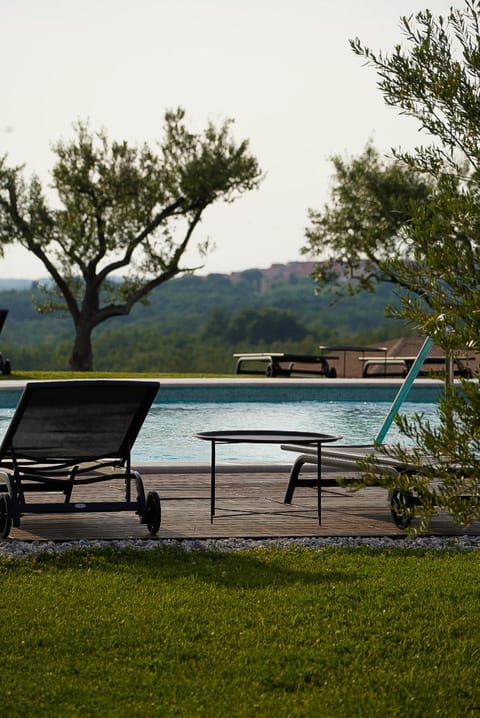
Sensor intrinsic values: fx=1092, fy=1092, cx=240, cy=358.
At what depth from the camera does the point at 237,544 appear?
5711 millimetres

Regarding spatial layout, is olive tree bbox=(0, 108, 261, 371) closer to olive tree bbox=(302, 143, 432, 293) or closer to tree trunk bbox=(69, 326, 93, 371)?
tree trunk bbox=(69, 326, 93, 371)

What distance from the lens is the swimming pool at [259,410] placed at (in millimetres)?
12250

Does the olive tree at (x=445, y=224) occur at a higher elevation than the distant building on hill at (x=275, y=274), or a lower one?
lower

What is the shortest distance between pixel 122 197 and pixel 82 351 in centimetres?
424

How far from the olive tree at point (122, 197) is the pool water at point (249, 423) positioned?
10.8 m

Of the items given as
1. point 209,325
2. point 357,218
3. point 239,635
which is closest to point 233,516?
point 239,635

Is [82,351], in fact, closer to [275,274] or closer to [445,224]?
[445,224]

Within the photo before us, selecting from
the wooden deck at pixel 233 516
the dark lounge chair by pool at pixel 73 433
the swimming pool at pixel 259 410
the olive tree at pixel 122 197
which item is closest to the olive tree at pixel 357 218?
the olive tree at pixel 122 197

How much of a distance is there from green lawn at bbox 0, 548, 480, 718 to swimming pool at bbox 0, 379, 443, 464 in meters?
6.44

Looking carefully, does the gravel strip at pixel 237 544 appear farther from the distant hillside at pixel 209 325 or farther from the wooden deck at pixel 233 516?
the distant hillside at pixel 209 325

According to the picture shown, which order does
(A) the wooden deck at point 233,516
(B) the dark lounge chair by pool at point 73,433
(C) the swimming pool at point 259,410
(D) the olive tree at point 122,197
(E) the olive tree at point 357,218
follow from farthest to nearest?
1. (E) the olive tree at point 357,218
2. (D) the olive tree at point 122,197
3. (C) the swimming pool at point 259,410
4. (A) the wooden deck at point 233,516
5. (B) the dark lounge chair by pool at point 73,433

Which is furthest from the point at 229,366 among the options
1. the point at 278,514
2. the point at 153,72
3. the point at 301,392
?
the point at 278,514

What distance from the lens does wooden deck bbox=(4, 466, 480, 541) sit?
6012mm

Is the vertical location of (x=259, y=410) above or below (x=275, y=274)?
below
